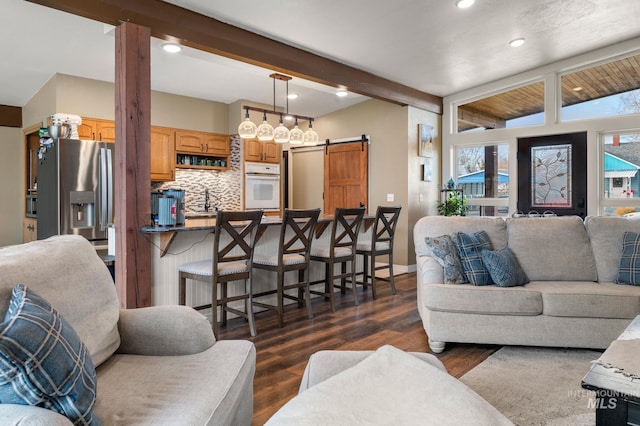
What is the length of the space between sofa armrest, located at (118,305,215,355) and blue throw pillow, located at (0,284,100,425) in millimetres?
508

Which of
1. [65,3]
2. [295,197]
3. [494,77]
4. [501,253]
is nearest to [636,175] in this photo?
[494,77]

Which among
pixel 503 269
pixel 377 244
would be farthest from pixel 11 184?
pixel 503 269

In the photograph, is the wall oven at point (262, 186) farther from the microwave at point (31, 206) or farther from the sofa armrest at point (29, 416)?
the sofa armrest at point (29, 416)

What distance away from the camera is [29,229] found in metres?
6.16

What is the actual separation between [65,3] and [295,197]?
5582mm

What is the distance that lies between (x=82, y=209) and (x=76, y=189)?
0.78ft

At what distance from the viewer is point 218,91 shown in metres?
6.15

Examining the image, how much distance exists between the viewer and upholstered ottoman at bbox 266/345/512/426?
992 mm

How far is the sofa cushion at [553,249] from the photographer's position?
336 cm

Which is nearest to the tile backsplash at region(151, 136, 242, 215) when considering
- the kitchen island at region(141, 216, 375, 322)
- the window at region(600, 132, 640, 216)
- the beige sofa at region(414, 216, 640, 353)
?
the kitchen island at region(141, 216, 375, 322)

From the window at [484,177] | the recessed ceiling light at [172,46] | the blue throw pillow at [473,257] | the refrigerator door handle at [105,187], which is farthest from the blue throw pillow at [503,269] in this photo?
the refrigerator door handle at [105,187]

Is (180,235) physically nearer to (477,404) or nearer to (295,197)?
(477,404)

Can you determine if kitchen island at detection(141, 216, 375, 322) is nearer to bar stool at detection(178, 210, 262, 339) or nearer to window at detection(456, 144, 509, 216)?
bar stool at detection(178, 210, 262, 339)

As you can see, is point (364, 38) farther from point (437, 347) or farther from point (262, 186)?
point (262, 186)
